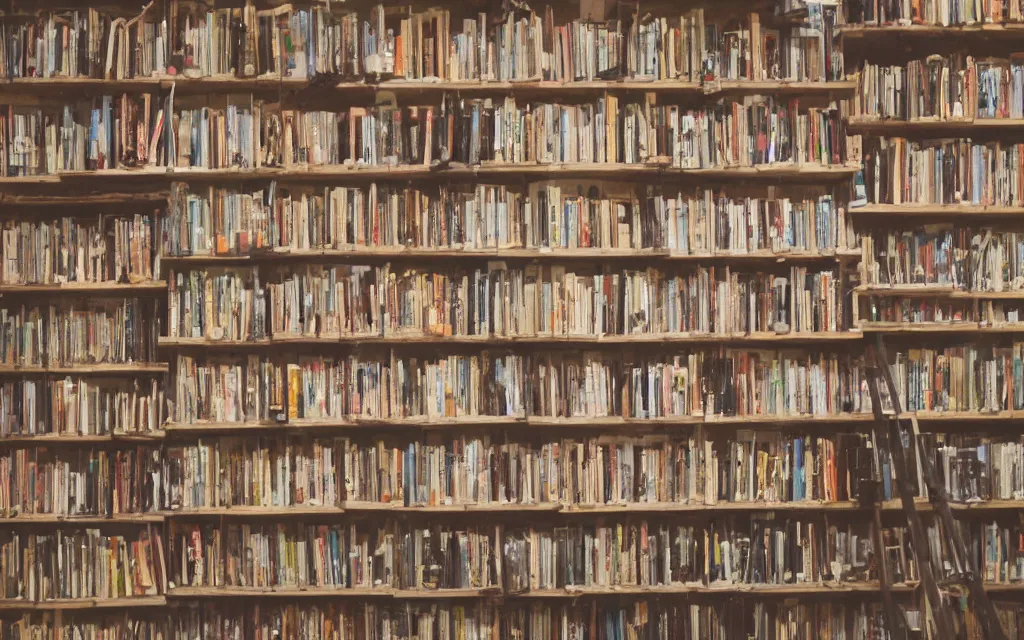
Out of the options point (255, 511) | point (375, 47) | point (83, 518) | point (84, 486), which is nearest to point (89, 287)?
point (84, 486)

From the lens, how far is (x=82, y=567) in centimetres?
398

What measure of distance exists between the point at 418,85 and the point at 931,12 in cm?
210

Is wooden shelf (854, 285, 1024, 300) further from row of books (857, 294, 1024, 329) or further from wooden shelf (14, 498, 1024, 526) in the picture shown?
wooden shelf (14, 498, 1024, 526)

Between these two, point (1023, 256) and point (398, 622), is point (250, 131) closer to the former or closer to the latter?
point (398, 622)

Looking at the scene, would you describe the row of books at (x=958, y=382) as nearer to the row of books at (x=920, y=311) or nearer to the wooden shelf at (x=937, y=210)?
the row of books at (x=920, y=311)

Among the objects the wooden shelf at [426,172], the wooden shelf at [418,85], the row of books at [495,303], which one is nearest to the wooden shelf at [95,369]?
the row of books at [495,303]

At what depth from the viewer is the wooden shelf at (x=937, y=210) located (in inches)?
160

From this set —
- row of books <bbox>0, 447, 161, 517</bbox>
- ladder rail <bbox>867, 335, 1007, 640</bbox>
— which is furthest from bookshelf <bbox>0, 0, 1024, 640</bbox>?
ladder rail <bbox>867, 335, 1007, 640</bbox>

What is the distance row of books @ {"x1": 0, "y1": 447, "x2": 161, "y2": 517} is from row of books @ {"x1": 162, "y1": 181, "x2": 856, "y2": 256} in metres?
0.87

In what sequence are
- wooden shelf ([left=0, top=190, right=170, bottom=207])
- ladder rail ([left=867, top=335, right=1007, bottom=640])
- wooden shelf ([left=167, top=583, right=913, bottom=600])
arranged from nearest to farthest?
1. ladder rail ([left=867, top=335, right=1007, bottom=640])
2. wooden shelf ([left=167, top=583, right=913, bottom=600])
3. wooden shelf ([left=0, top=190, right=170, bottom=207])

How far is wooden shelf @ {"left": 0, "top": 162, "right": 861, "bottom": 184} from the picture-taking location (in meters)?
3.97

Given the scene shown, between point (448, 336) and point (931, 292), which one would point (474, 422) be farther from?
point (931, 292)

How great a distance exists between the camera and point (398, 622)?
13.0 ft

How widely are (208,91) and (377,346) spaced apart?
1.25 metres
